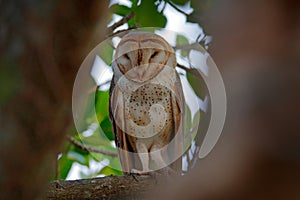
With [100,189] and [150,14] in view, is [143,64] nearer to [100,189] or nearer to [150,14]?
[100,189]

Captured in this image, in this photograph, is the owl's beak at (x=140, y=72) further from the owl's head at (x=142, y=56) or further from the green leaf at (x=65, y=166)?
the green leaf at (x=65, y=166)

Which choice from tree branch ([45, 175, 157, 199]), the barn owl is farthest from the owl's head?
tree branch ([45, 175, 157, 199])

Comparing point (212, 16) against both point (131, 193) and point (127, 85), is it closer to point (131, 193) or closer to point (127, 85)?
point (131, 193)

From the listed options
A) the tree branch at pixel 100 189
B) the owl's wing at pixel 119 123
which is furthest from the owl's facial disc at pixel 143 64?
the tree branch at pixel 100 189

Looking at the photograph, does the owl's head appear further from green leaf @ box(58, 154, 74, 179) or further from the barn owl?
green leaf @ box(58, 154, 74, 179)

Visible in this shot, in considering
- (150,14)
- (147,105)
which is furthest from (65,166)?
(150,14)
